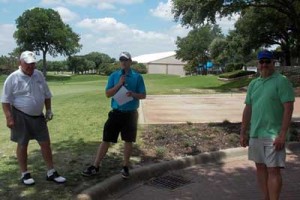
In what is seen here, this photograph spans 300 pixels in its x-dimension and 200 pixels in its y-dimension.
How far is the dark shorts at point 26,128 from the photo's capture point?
5.74 meters

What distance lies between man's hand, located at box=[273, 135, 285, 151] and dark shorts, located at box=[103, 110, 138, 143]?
7.04 feet

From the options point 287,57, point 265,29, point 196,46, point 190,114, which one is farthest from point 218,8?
point 196,46

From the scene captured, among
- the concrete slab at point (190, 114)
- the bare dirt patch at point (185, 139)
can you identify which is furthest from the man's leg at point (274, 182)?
the concrete slab at point (190, 114)

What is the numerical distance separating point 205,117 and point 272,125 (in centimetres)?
796

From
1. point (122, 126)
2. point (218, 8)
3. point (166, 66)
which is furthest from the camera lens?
point (166, 66)

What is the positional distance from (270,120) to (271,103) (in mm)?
167

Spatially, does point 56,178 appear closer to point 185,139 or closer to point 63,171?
point 63,171

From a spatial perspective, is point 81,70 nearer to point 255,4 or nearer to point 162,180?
point 255,4

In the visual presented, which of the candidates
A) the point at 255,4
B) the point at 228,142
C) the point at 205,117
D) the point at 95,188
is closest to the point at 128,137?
the point at 95,188

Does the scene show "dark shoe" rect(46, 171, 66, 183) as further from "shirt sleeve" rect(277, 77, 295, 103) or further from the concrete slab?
the concrete slab

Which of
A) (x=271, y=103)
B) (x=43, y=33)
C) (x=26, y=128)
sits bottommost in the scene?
(x=26, y=128)

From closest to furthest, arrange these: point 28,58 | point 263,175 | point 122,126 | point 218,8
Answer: point 263,175, point 28,58, point 122,126, point 218,8

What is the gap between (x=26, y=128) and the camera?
5.77 m

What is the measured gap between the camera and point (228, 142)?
8523mm
